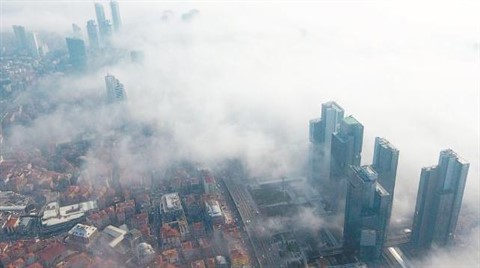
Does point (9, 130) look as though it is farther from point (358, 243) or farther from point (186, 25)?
point (186, 25)

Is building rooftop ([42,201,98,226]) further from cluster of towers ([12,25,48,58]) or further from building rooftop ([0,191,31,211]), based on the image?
cluster of towers ([12,25,48,58])

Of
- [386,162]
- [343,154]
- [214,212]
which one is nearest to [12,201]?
[214,212]

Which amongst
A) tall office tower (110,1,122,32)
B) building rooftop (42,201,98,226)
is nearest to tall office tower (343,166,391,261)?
building rooftop (42,201,98,226)

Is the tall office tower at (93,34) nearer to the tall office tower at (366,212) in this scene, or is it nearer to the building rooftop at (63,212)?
the building rooftop at (63,212)

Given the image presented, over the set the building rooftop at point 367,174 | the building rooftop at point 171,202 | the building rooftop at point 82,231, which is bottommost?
the building rooftop at point 82,231

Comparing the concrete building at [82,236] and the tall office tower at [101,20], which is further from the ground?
the tall office tower at [101,20]

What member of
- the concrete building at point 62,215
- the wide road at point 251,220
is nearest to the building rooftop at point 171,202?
A: the wide road at point 251,220

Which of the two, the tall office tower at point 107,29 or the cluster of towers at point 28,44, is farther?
the tall office tower at point 107,29

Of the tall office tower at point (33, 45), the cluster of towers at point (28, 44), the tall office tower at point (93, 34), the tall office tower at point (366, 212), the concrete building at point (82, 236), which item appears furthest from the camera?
the cluster of towers at point (28, 44)
